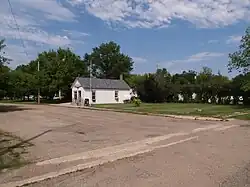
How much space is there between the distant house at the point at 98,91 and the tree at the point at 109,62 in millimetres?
47079

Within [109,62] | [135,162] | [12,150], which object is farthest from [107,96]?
[109,62]

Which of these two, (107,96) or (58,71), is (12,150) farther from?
(58,71)

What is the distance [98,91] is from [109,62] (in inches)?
2212

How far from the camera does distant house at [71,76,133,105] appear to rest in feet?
169

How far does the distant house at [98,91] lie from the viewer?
51.4 metres

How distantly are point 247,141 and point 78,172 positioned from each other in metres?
7.73

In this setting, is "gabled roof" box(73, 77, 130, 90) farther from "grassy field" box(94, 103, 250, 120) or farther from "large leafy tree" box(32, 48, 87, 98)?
"grassy field" box(94, 103, 250, 120)

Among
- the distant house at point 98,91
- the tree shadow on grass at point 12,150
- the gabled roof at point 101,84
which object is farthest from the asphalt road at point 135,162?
the gabled roof at point 101,84

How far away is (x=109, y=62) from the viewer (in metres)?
109

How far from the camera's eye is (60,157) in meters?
8.95

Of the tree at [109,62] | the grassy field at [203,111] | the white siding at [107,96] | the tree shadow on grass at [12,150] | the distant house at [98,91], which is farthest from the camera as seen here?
the tree at [109,62]

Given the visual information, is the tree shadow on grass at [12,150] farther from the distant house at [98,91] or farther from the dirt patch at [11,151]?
the distant house at [98,91]

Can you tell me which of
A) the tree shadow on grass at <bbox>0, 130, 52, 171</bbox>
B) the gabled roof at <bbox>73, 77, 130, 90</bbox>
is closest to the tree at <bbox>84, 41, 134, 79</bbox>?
the gabled roof at <bbox>73, 77, 130, 90</bbox>

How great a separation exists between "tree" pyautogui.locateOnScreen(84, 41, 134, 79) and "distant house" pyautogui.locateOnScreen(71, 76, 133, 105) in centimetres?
4708
